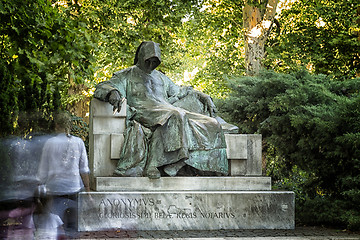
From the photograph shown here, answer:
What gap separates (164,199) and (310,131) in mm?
3298

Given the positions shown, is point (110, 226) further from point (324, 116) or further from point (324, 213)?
point (324, 116)

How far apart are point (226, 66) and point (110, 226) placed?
1443 cm

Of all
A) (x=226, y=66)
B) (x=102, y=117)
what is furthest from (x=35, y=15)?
(x=226, y=66)

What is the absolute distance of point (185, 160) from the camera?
7.39 m

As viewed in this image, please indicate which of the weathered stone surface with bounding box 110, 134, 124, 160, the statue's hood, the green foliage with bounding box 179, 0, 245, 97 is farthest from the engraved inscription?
the green foliage with bounding box 179, 0, 245, 97

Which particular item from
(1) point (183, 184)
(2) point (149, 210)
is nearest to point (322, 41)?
(1) point (183, 184)

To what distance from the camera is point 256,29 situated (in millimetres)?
16500

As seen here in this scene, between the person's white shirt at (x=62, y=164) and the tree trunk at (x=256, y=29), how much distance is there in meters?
11.7

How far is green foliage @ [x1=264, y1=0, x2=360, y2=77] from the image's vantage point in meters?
17.3

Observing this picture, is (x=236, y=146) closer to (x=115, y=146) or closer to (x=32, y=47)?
(x=115, y=146)

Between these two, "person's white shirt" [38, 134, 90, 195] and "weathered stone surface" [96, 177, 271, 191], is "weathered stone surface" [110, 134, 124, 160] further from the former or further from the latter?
"person's white shirt" [38, 134, 90, 195]

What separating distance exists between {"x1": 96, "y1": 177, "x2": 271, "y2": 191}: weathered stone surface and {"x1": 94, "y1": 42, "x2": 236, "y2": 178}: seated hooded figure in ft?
0.43

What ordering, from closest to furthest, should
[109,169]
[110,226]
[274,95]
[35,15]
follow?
[110,226] < [109,169] < [35,15] < [274,95]

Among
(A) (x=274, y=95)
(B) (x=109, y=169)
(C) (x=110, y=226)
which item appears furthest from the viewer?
(A) (x=274, y=95)
